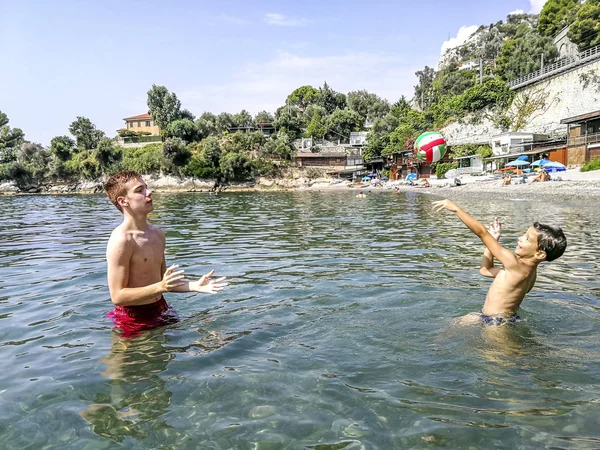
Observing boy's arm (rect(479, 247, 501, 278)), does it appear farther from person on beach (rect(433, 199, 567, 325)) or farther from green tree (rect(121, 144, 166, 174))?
green tree (rect(121, 144, 166, 174))

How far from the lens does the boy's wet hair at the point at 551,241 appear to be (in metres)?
4.85

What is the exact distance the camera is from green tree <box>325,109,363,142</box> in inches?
3976

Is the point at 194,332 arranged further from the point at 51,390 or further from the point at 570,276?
the point at 570,276

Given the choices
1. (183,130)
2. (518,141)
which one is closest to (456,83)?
(518,141)

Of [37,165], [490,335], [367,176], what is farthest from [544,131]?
[37,165]

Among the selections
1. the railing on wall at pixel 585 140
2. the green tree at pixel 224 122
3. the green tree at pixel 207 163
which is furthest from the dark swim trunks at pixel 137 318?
the green tree at pixel 224 122

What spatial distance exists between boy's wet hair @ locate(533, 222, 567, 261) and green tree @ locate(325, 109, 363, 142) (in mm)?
97845

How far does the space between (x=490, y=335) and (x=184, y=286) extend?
145 inches

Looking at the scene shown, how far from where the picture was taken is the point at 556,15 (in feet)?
299

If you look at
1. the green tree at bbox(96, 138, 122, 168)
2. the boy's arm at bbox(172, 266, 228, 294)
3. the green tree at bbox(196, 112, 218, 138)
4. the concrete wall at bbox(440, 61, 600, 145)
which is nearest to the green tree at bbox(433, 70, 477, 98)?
the concrete wall at bbox(440, 61, 600, 145)

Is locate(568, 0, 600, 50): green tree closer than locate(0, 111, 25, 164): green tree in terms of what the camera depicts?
Yes

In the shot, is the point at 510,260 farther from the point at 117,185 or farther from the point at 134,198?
the point at 117,185

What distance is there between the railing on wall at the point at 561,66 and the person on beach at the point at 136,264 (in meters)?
68.4

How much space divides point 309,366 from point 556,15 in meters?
111
